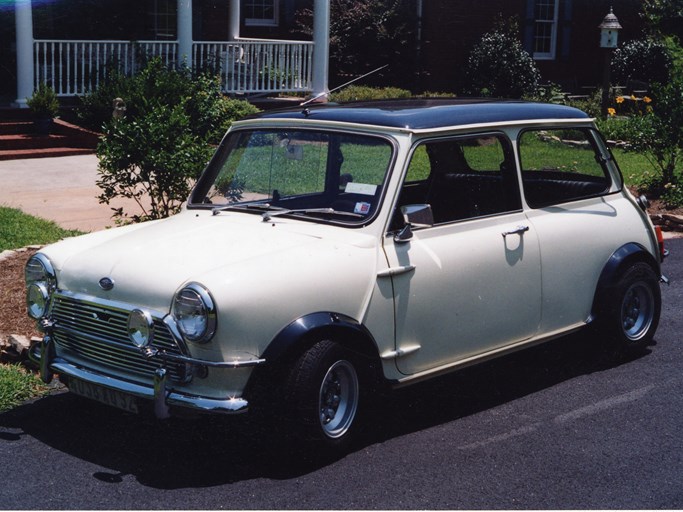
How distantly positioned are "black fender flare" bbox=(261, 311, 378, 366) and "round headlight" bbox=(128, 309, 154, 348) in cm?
57

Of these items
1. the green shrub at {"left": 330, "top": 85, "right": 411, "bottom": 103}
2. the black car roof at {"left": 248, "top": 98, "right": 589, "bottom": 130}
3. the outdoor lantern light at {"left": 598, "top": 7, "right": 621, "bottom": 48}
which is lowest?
the green shrub at {"left": 330, "top": 85, "right": 411, "bottom": 103}

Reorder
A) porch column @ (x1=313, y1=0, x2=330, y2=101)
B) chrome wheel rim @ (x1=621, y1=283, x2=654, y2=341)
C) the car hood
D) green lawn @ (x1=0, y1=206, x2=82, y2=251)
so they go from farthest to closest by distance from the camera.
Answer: porch column @ (x1=313, y1=0, x2=330, y2=101) → green lawn @ (x1=0, y1=206, x2=82, y2=251) → chrome wheel rim @ (x1=621, y1=283, x2=654, y2=341) → the car hood

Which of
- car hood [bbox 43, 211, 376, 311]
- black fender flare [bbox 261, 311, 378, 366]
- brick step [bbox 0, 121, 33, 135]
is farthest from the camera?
brick step [bbox 0, 121, 33, 135]

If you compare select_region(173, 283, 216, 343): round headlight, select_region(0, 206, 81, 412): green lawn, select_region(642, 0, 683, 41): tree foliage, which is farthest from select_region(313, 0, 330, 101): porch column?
select_region(173, 283, 216, 343): round headlight

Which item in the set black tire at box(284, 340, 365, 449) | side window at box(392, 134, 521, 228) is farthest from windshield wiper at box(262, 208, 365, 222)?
black tire at box(284, 340, 365, 449)

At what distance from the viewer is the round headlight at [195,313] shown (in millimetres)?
4816

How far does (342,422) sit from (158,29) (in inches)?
699

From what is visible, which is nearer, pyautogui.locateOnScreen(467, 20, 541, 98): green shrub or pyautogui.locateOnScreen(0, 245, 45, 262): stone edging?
pyautogui.locateOnScreen(0, 245, 45, 262): stone edging

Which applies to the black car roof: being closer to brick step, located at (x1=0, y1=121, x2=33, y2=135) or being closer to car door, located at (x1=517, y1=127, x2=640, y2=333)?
car door, located at (x1=517, y1=127, x2=640, y2=333)

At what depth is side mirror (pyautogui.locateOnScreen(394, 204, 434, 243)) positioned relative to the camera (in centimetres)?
554

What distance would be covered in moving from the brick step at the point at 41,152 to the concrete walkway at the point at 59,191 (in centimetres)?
14

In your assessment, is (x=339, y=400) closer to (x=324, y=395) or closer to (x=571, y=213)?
(x=324, y=395)

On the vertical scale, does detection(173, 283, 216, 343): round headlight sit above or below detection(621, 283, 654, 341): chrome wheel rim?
above

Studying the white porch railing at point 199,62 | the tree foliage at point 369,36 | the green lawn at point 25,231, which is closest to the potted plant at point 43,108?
the white porch railing at point 199,62
